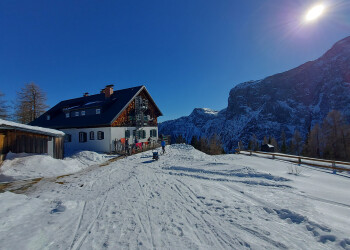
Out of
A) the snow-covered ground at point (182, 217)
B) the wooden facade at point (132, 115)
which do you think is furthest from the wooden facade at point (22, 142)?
the wooden facade at point (132, 115)

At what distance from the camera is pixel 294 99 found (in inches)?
5468

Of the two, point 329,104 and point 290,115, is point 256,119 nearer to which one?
point 290,115

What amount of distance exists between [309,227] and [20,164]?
14.7m

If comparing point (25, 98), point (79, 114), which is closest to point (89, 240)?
point (79, 114)

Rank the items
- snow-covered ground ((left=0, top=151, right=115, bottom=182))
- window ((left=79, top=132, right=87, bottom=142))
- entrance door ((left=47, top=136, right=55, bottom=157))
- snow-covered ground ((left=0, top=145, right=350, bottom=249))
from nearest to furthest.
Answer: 1. snow-covered ground ((left=0, top=145, right=350, bottom=249))
2. snow-covered ground ((left=0, top=151, right=115, bottom=182))
3. entrance door ((left=47, top=136, right=55, bottom=157))
4. window ((left=79, top=132, right=87, bottom=142))

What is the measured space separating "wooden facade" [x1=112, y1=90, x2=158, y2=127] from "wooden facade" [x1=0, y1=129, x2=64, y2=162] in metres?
7.93

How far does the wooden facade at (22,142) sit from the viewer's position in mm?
9852

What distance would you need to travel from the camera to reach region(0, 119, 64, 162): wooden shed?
385 inches

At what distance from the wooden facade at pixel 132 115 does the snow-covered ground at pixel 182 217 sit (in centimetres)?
1400

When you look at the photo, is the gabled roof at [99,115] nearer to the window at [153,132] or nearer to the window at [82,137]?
the window at [82,137]

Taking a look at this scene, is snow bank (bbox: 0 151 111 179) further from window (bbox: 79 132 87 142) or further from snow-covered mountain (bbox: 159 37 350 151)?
snow-covered mountain (bbox: 159 37 350 151)

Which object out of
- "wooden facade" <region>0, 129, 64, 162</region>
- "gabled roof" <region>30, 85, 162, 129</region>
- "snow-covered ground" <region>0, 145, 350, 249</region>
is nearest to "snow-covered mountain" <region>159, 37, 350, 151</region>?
"gabled roof" <region>30, 85, 162, 129</region>

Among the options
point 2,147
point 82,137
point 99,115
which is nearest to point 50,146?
point 2,147

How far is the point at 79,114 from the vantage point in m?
23.8
